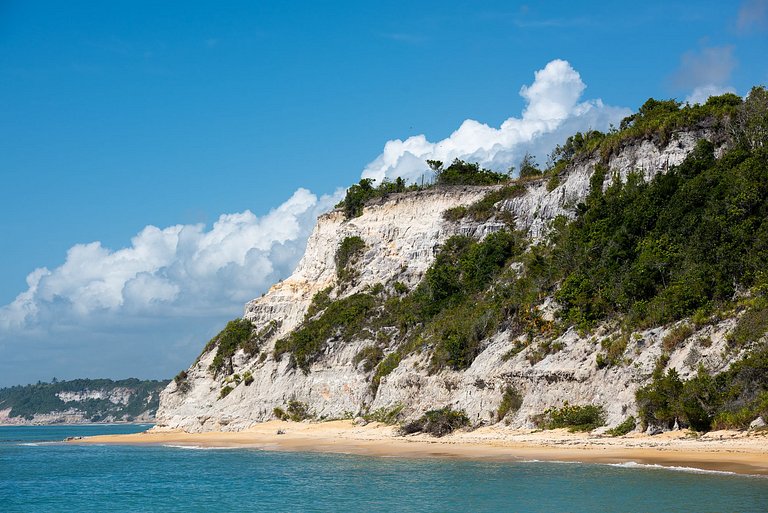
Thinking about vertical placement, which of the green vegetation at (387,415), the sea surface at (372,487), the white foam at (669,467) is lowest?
the sea surface at (372,487)

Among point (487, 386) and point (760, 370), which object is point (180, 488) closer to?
point (487, 386)

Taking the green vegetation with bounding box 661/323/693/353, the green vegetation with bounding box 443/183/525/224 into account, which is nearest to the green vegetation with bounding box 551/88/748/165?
the green vegetation with bounding box 443/183/525/224

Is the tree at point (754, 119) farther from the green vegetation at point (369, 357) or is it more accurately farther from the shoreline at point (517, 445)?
the green vegetation at point (369, 357)

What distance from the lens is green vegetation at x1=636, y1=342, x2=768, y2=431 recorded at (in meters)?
34.8

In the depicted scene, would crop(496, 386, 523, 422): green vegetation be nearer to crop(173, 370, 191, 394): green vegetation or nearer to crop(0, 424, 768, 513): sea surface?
crop(0, 424, 768, 513): sea surface

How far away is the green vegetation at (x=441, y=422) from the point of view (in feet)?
166

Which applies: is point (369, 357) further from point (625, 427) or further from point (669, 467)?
point (669, 467)

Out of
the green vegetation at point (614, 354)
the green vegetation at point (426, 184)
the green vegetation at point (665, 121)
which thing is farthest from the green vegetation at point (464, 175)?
the green vegetation at point (614, 354)

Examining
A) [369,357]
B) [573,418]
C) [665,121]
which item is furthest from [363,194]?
[573,418]

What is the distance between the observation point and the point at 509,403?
48156mm

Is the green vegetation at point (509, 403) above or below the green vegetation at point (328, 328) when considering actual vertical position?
below

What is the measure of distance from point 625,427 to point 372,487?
13206mm

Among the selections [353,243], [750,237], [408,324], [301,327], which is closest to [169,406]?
[301,327]

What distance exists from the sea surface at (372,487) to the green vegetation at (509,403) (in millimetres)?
8836
